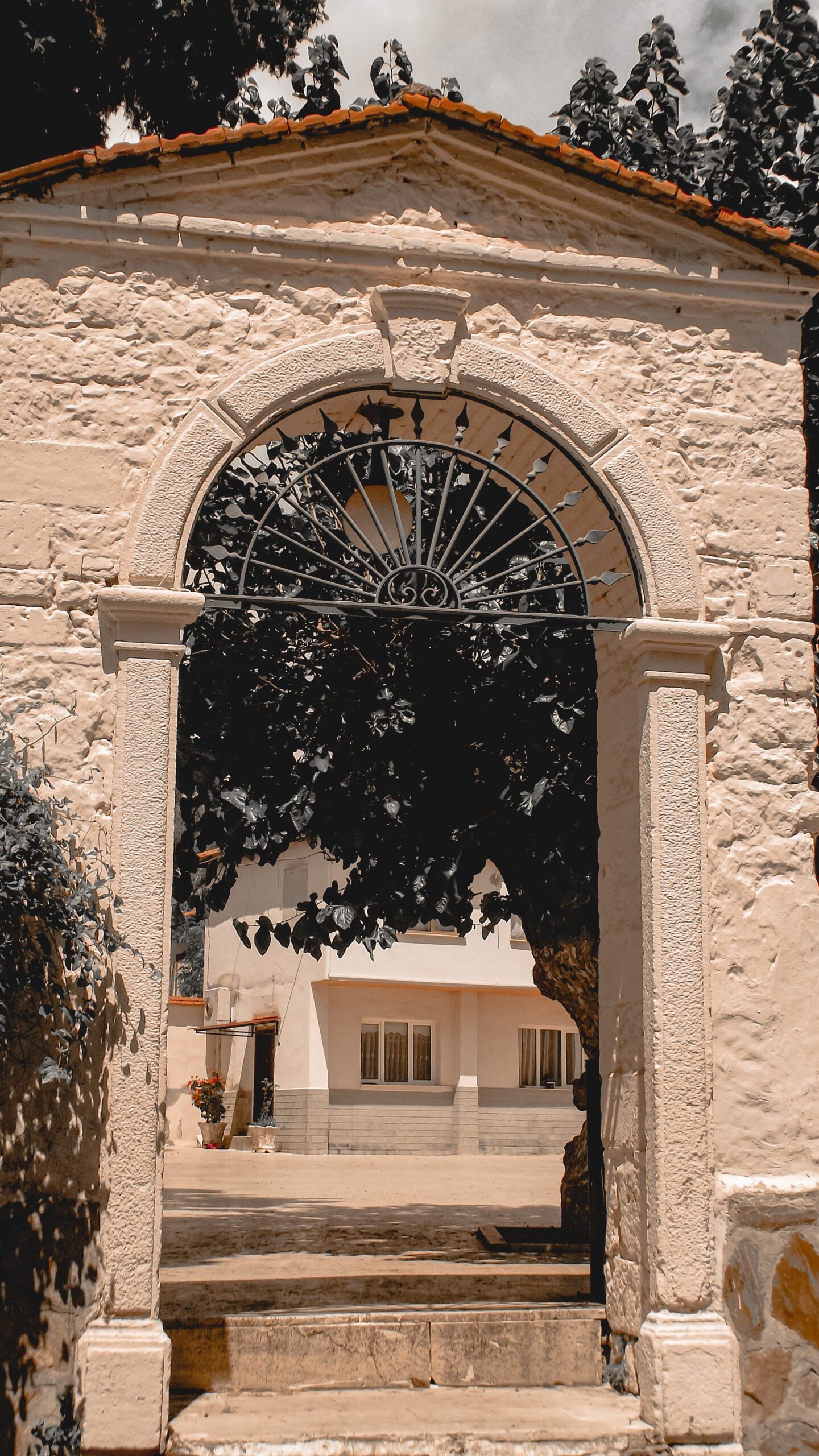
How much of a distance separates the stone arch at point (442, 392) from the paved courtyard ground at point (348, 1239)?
2.96 m

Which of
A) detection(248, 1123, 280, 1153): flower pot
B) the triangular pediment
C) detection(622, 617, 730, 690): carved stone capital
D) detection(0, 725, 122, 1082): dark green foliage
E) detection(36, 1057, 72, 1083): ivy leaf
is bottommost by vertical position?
detection(248, 1123, 280, 1153): flower pot

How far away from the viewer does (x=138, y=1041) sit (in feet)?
14.4

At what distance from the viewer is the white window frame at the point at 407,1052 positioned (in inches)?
822

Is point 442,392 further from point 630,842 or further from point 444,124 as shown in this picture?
point 630,842

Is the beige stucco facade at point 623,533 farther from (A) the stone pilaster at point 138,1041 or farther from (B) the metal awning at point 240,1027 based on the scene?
(B) the metal awning at point 240,1027

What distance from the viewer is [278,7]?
36.7 ft

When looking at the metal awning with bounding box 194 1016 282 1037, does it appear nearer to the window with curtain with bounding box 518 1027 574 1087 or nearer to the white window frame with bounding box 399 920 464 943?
the white window frame with bounding box 399 920 464 943

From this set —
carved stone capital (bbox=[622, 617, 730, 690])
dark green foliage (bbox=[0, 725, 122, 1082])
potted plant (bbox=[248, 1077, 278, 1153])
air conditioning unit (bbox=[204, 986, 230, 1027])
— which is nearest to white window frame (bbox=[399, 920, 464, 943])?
potted plant (bbox=[248, 1077, 278, 1153])

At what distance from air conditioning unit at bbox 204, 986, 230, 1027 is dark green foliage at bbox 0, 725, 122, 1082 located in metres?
19.4

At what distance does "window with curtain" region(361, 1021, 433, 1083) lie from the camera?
21.0 metres

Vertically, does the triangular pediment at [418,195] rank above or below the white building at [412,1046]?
above

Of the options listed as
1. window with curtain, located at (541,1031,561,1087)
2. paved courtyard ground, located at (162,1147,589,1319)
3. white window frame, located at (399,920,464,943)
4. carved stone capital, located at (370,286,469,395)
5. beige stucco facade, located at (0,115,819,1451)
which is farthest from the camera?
window with curtain, located at (541,1031,561,1087)

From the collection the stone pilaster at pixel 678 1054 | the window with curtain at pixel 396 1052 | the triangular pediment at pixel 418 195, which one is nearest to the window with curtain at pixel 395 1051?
the window with curtain at pixel 396 1052

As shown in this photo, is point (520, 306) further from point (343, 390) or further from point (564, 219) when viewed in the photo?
point (343, 390)
